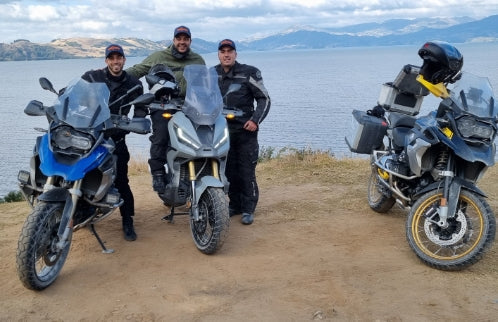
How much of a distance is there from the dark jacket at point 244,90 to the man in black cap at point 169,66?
0.38 m

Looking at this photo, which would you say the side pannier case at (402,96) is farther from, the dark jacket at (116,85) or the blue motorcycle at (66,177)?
the blue motorcycle at (66,177)

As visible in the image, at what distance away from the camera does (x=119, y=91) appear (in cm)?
575

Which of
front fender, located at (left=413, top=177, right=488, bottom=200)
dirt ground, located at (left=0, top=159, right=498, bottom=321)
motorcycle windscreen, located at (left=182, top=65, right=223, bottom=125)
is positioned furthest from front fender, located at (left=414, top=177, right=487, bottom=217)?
motorcycle windscreen, located at (left=182, top=65, right=223, bottom=125)

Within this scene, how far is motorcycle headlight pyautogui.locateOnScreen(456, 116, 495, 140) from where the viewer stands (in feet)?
15.8

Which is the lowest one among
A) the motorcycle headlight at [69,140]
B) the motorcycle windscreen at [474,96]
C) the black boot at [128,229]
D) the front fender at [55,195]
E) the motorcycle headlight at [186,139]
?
the black boot at [128,229]

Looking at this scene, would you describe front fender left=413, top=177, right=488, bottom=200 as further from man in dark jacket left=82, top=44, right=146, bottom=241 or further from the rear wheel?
man in dark jacket left=82, top=44, right=146, bottom=241

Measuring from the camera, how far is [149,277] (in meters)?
4.77

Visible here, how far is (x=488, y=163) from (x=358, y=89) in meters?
39.0

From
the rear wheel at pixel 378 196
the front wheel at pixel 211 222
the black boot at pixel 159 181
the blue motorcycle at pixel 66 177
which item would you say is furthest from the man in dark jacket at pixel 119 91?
the rear wheel at pixel 378 196

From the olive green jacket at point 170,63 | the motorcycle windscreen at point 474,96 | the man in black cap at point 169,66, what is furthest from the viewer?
the olive green jacket at point 170,63

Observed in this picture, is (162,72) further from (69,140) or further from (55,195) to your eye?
(55,195)

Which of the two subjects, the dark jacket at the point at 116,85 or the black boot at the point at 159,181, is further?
the black boot at the point at 159,181

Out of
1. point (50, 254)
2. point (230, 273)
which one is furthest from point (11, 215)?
point (230, 273)

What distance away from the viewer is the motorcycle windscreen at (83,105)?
472 cm
